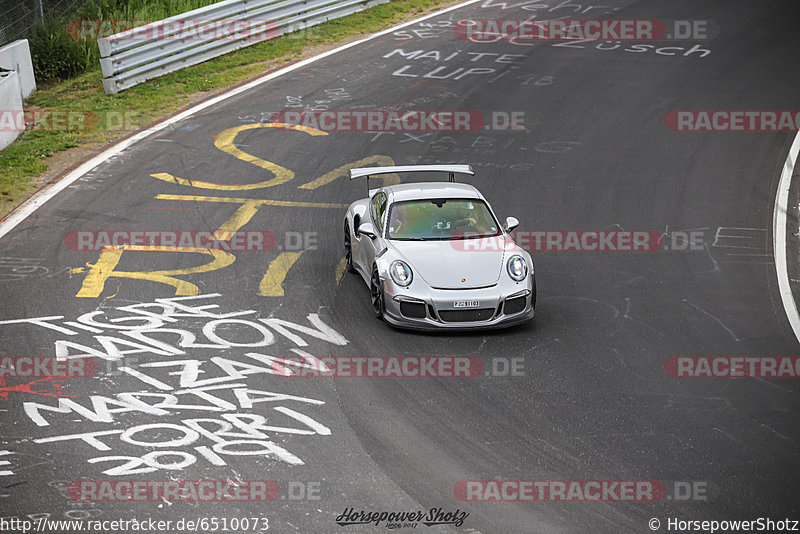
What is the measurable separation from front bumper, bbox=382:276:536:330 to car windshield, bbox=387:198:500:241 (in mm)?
1057

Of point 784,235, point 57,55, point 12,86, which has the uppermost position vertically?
point 57,55

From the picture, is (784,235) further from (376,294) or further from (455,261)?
(376,294)

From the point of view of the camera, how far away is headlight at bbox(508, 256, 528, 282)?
10.2m

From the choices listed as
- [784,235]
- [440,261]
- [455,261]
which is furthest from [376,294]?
[784,235]

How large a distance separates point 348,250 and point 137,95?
7.95m

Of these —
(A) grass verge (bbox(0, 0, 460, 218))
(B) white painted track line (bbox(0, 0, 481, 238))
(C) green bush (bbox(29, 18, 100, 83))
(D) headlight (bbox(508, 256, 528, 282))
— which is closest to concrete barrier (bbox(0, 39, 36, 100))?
(A) grass verge (bbox(0, 0, 460, 218))

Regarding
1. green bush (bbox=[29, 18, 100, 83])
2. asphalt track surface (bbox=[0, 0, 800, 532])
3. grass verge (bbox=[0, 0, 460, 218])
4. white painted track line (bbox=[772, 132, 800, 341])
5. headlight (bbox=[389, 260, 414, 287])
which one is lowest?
white painted track line (bbox=[772, 132, 800, 341])

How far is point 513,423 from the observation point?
8297 mm

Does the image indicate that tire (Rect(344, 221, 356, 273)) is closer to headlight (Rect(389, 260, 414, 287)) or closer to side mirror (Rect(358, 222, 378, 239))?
side mirror (Rect(358, 222, 378, 239))

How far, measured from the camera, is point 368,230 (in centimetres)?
1097

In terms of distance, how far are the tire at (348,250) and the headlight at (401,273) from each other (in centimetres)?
169

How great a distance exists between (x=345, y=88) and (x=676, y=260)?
8.79 meters

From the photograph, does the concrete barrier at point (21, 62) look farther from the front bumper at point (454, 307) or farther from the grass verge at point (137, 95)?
the front bumper at point (454, 307)

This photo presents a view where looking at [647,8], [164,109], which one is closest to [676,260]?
[164,109]
